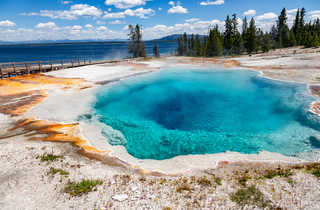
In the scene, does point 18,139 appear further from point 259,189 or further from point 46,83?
point 46,83

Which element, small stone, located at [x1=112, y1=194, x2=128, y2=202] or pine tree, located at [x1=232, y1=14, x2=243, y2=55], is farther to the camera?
pine tree, located at [x1=232, y1=14, x2=243, y2=55]

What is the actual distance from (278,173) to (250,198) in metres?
2.41

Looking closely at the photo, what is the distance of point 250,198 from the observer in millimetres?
7223

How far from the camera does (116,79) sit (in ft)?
102

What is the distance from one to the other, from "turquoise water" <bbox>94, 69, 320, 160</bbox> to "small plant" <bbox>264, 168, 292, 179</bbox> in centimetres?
251

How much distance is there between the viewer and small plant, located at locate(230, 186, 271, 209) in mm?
6973

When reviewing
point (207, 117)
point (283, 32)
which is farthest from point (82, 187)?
point (283, 32)

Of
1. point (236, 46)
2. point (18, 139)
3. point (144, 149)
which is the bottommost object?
point (144, 149)

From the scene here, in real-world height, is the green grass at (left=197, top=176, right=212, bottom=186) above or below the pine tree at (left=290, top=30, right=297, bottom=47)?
below

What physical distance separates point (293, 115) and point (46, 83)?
2924cm

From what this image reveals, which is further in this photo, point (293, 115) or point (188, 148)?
point (293, 115)

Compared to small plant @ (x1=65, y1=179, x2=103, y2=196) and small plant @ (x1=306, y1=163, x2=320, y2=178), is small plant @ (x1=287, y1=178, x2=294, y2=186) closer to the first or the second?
small plant @ (x1=306, y1=163, x2=320, y2=178)

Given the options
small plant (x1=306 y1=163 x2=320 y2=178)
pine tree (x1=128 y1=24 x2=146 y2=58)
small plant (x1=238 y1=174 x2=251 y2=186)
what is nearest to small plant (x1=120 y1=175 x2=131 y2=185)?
small plant (x1=238 y1=174 x2=251 y2=186)

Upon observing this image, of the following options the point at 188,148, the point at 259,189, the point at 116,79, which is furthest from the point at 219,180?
the point at 116,79
